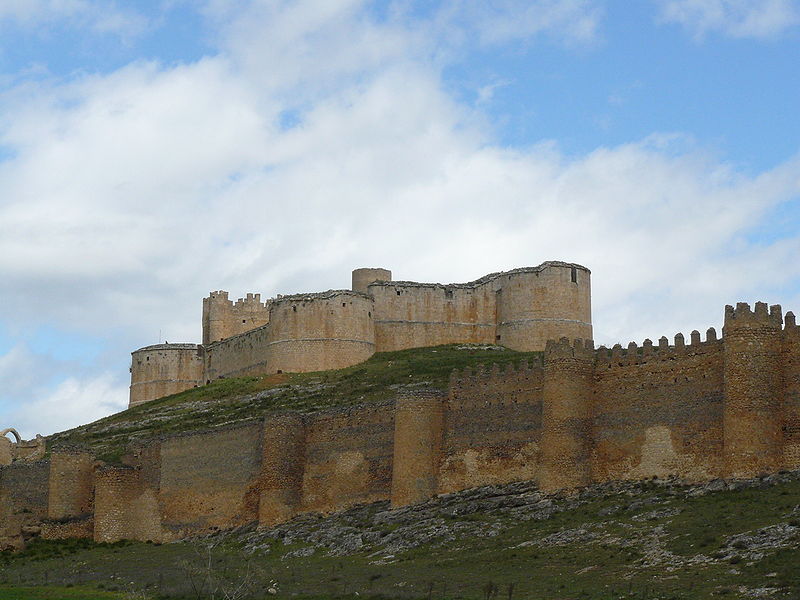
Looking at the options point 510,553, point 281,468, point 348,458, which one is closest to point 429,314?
point 281,468

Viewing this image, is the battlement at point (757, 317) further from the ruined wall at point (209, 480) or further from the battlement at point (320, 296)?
the battlement at point (320, 296)

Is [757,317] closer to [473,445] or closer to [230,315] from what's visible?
[473,445]

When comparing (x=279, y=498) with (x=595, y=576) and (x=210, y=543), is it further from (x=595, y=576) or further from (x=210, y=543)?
(x=595, y=576)

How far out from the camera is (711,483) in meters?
45.1

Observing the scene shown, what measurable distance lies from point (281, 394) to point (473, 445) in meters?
27.3

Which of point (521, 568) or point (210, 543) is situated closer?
point (521, 568)

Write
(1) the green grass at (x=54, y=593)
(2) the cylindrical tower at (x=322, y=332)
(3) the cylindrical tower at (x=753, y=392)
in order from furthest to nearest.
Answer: (2) the cylindrical tower at (x=322, y=332) → (3) the cylindrical tower at (x=753, y=392) → (1) the green grass at (x=54, y=593)

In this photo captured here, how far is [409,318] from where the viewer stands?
88.9 meters

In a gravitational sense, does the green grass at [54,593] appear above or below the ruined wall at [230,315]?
below

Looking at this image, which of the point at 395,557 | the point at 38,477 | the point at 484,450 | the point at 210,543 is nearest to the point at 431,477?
the point at 484,450

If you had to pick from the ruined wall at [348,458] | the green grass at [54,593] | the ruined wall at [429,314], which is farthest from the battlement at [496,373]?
the ruined wall at [429,314]

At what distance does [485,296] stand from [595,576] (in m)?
50.8

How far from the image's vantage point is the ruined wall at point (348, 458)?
2184 inches

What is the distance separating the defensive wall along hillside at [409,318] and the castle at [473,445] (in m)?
19.2
